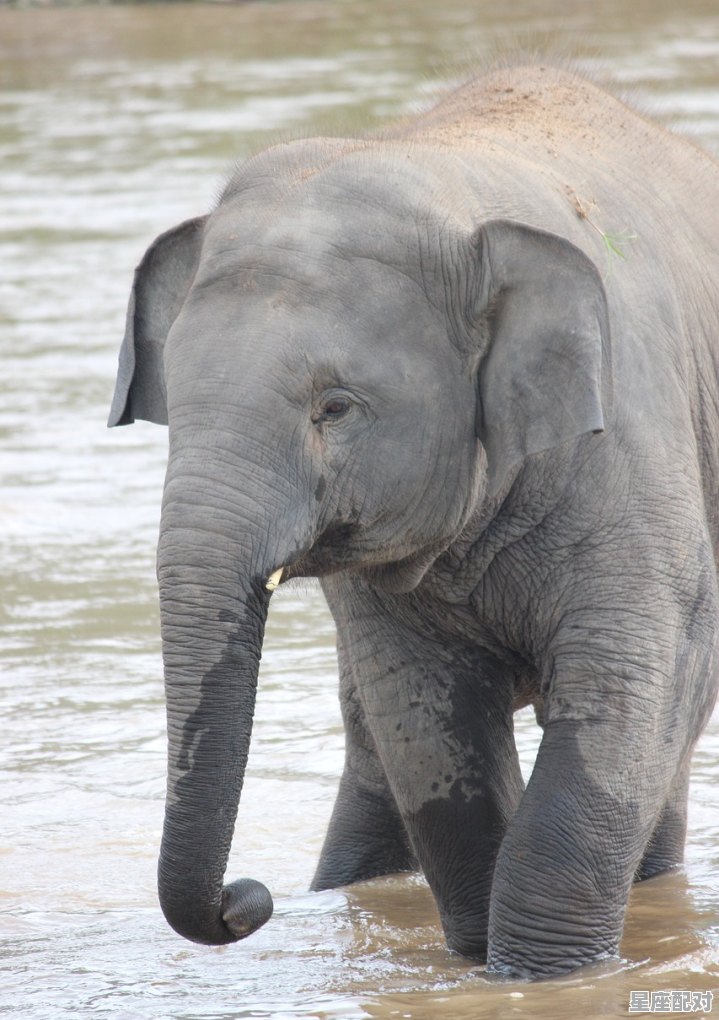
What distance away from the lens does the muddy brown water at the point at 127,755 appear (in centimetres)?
475

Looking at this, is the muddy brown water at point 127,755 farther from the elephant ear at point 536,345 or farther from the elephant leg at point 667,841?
the elephant ear at point 536,345

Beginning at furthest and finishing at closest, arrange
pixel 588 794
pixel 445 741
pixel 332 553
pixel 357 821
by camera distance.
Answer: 1. pixel 357 821
2. pixel 445 741
3. pixel 588 794
4. pixel 332 553

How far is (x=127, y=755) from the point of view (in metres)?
6.74

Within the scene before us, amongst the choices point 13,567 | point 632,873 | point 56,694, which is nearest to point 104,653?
point 56,694

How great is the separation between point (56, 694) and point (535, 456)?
3.25m

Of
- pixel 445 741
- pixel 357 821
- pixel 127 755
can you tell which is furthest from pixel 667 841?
pixel 127 755

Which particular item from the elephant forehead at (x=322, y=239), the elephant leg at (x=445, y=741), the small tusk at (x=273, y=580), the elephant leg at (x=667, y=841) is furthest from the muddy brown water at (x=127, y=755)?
the small tusk at (x=273, y=580)

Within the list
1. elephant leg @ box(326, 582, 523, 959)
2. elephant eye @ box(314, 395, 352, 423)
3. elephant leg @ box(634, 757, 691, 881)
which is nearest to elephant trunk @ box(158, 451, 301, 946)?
elephant eye @ box(314, 395, 352, 423)

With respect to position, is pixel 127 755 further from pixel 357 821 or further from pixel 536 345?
pixel 536 345

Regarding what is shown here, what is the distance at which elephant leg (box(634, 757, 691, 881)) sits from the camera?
5566 mm

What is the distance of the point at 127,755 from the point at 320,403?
2.90 m

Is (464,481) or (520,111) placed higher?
(520,111)

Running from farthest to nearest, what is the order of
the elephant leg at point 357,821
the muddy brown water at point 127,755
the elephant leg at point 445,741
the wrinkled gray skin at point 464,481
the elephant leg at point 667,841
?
the elephant leg at point 357,821
the elephant leg at point 667,841
the elephant leg at point 445,741
the muddy brown water at point 127,755
the wrinkled gray skin at point 464,481

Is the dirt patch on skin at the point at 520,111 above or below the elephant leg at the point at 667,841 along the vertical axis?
above
